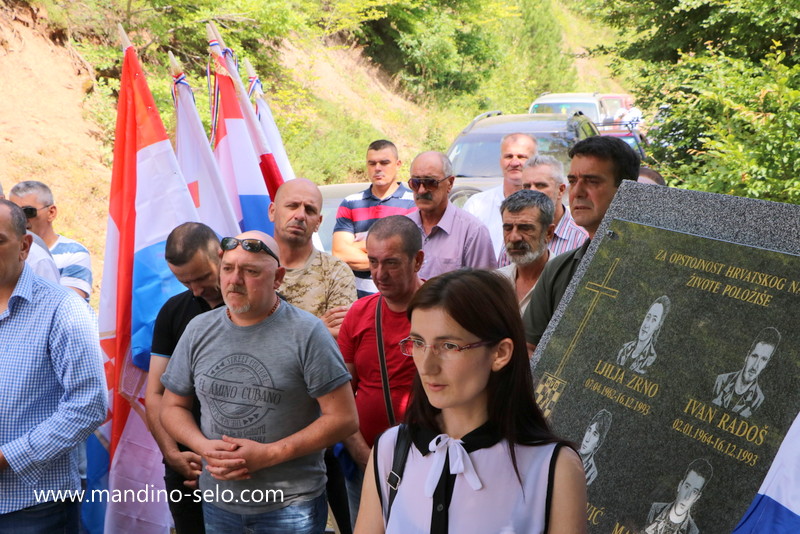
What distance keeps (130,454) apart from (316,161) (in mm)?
14208

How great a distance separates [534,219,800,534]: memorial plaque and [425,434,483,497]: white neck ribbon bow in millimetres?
706

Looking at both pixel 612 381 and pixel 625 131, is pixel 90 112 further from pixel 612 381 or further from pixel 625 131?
pixel 612 381

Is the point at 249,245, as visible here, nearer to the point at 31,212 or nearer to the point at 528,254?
the point at 528,254

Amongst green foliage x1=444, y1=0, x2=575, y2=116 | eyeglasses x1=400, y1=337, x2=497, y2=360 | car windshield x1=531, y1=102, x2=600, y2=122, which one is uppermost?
eyeglasses x1=400, y1=337, x2=497, y2=360

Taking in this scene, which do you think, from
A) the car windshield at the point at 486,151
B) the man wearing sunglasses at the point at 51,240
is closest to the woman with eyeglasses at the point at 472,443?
the man wearing sunglasses at the point at 51,240

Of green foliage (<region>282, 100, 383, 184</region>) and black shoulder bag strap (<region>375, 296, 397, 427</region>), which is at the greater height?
black shoulder bag strap (<region>375, 296, 397, 427</region>)

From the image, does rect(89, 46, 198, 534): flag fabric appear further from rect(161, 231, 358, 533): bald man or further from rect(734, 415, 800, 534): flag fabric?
rect(734, 415, 800, 534): flag fabric

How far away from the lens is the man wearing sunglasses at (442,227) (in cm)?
497

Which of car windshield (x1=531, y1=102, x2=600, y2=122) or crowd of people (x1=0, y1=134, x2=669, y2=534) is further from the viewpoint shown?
car windshield (x1=531, y1=102, x2=600, y2=122)

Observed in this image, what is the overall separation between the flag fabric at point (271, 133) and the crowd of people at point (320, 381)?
1.71 meters

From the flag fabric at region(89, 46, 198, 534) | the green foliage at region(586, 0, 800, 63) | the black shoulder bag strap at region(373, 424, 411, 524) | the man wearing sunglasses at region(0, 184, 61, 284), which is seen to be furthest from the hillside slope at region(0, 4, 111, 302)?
the black shoulder bag strap at region(373, 424, 411, 524)

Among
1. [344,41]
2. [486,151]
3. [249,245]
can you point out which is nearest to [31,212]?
[249,245]

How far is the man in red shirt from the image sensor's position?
3701 millimetres

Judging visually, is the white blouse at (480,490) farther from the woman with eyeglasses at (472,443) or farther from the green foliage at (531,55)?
the green foliage at (531,55)
